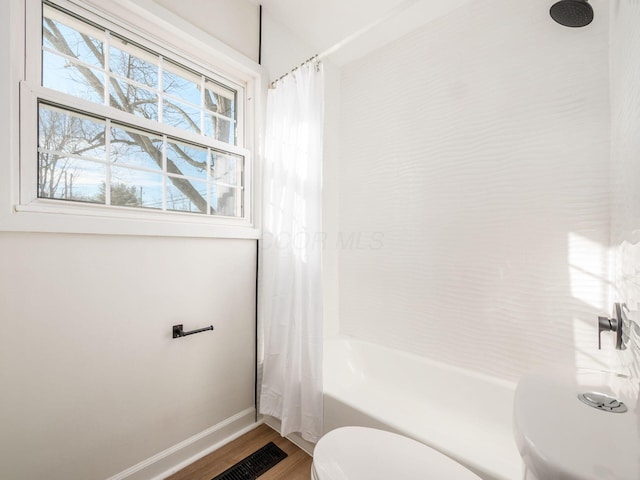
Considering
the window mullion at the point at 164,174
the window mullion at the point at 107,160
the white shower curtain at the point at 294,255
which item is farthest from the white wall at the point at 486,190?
the window mullion at the point at 107,160

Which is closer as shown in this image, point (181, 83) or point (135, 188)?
point (135, 188)

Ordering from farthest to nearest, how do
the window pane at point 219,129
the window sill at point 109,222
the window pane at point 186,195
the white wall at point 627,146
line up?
the window pane at point 219,129 < the window pane at point 186,195 < the window sill at point 109,222 < the white wall at point 627,146

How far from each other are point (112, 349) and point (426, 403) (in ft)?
5.83

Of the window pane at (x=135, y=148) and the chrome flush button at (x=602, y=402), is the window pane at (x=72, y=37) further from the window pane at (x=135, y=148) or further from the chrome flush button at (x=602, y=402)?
the chrome flush button at (x=602, y=402)

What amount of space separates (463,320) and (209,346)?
1.51 m

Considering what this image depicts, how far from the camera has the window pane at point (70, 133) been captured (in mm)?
1200

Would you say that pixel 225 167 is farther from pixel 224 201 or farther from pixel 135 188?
pixel 135 188

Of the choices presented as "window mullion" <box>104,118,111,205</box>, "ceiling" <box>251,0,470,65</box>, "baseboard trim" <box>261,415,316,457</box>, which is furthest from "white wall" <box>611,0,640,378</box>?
"window mullion" <box>104,118,111,205</box>

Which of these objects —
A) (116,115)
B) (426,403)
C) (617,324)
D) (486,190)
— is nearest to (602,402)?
(617,324)

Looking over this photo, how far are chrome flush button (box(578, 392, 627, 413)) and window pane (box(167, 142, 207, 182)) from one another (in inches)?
71.4

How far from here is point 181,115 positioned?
165 cm

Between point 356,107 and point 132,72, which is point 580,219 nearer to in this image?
point 356,107

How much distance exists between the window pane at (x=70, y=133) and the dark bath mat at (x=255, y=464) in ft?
5.48

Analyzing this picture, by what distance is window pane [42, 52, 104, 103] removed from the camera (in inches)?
47.8
